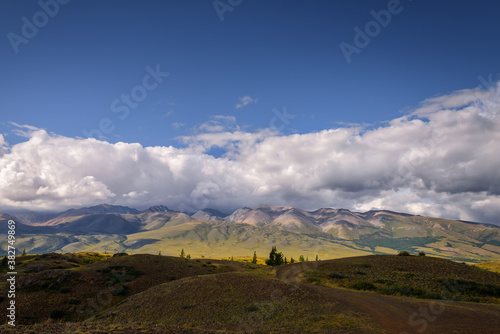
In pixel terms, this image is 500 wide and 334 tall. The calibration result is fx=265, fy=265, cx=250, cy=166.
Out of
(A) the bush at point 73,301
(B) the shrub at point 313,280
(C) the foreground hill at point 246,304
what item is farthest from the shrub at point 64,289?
(B) the shrub at point 313,280

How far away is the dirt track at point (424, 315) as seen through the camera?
22.8 metres

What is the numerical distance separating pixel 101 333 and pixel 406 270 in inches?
2041

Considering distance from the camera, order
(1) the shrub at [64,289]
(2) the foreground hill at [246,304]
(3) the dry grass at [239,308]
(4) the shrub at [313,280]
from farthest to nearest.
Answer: (4) the shrub at [313,280]
(1) the shrub at [64,289]
(3) the dry grass at [239,308]
(2) the foreground hill at [246,304]

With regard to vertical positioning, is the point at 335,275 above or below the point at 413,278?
below

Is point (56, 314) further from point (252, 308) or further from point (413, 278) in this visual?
point (413, 278)

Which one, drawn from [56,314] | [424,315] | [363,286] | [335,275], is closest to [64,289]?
[56,314]

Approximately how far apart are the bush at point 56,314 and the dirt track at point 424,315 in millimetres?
37554

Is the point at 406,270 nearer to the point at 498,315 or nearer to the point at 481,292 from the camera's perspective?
the point at 481,292

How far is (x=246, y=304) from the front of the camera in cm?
3247

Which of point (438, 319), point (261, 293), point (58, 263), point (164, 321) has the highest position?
point (438, 319)

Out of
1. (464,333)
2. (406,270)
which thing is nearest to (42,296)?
(464,333)

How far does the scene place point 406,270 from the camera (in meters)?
50.7

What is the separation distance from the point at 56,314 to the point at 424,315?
4702 centimetres

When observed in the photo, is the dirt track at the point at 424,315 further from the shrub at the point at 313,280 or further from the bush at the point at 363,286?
the shrub at the point at 313,280
